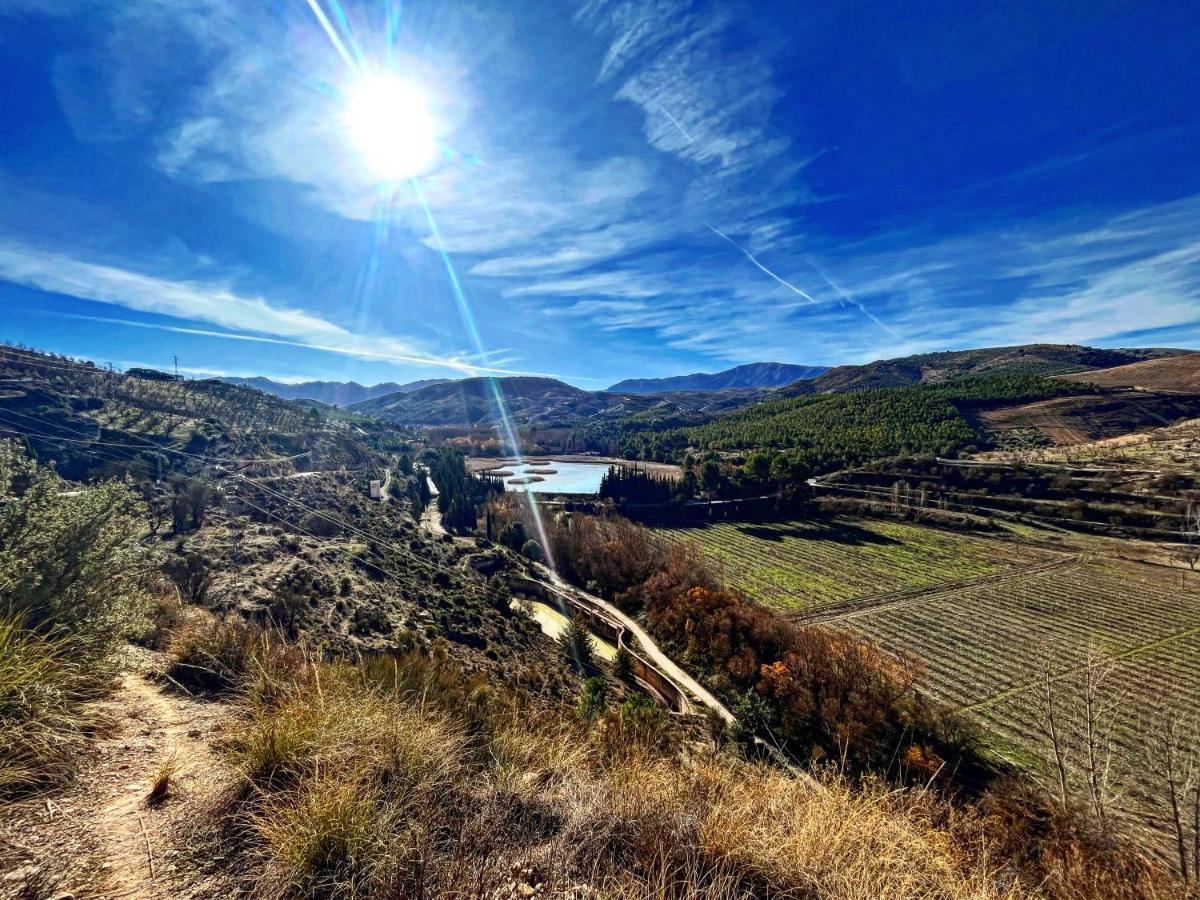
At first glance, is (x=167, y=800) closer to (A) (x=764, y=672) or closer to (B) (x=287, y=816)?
(B) (x=287, y=816)

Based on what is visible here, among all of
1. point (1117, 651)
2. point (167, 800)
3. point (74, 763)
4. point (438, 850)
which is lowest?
point (1117, 651)

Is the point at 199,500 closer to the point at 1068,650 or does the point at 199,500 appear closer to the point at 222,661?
the point at 222,661

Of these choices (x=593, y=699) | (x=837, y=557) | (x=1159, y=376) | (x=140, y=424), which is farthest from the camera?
(x=1159, y=376)

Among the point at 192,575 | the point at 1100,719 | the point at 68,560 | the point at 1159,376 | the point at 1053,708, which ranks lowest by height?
the point at 1100,719

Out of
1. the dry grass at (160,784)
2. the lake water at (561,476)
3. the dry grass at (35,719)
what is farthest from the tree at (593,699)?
the lake water at (561,476)

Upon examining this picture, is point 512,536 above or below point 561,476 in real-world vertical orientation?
below

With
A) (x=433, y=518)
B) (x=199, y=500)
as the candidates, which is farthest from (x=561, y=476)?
(x=199, y=500)

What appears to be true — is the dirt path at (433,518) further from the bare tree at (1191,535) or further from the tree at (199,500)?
the bare tree at (1191,535)

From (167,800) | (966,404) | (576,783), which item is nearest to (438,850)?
(576,783)
